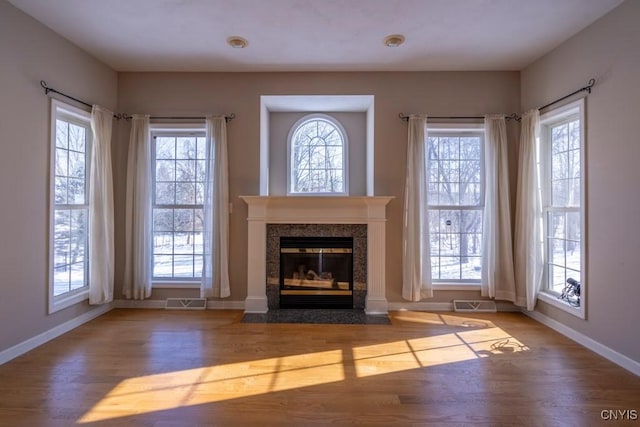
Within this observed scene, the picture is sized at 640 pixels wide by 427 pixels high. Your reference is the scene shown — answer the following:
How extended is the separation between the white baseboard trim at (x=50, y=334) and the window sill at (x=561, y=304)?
4791 millimetres

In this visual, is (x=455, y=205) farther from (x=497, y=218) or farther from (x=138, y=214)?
(x=138, y=214)

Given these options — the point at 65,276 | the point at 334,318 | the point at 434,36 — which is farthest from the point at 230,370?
the point at 434,36

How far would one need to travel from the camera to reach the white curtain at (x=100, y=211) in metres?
3.49

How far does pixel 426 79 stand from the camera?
3916 millimetres

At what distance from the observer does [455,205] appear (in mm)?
4004

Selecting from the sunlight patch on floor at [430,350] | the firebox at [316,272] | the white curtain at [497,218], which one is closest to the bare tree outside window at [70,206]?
the firebox at [316,272]

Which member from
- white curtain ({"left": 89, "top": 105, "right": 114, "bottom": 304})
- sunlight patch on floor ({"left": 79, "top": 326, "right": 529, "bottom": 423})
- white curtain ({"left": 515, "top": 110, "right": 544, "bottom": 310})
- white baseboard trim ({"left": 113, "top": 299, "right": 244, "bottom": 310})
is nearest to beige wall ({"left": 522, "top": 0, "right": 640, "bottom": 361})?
white curtain ({"left": 515, "top": 110, "right": 544, "bottom": 310})

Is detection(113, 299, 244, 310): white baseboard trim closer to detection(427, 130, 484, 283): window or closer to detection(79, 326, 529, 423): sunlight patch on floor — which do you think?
detection(79, 326, 529, 423): sunlight patch on floor

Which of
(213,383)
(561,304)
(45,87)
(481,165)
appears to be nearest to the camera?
(213,383)

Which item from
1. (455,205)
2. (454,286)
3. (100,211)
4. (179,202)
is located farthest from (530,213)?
(100,211)

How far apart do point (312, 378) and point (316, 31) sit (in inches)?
115

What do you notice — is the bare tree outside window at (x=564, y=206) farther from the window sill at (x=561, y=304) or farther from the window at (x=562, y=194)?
the window sill at (x=561, y=304)

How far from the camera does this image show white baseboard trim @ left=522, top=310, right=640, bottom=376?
2488 millimetres

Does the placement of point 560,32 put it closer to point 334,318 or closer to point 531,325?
point 531,325
